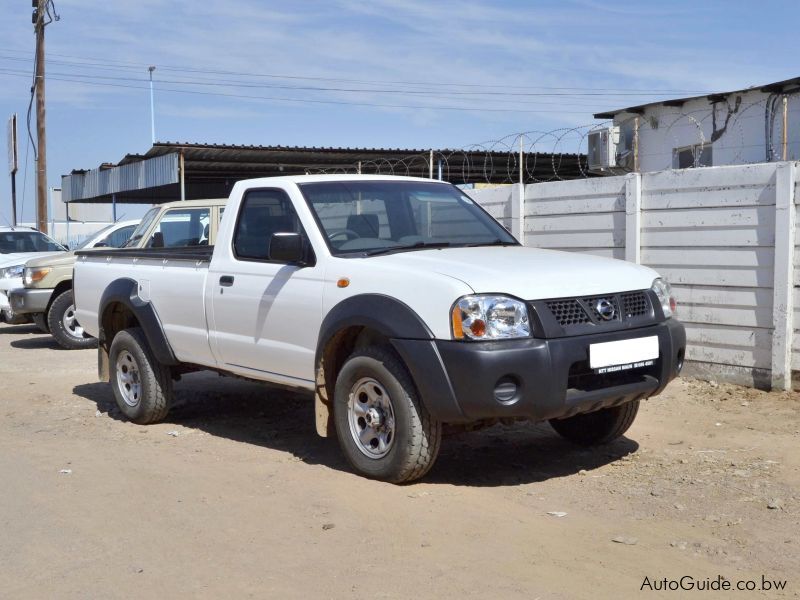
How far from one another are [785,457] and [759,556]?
78.9 inches

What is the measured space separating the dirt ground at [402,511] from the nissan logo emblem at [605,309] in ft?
3.22

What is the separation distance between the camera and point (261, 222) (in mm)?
6652

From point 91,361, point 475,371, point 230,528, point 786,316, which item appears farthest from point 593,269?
point 91,361

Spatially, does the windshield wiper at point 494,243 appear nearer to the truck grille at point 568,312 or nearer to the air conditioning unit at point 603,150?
the truck grille at point 568,312

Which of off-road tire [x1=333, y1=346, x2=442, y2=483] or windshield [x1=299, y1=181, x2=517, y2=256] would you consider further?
windshield [x1=299, y1=181, x2=517, y2=256]

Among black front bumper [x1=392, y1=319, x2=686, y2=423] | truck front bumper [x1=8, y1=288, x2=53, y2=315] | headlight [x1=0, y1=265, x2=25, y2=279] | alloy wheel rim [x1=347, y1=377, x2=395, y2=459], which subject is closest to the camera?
black front bumper [x1=392, y1=319, x2=686, y2=423]

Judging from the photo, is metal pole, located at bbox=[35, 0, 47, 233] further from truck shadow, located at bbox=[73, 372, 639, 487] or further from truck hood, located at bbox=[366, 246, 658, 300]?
truck hood, located at bbox=[366, 246, 658, 300]

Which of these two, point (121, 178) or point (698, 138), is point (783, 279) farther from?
point (121, 178)

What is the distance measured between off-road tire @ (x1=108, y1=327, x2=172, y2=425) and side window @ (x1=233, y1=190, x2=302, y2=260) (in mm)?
1532

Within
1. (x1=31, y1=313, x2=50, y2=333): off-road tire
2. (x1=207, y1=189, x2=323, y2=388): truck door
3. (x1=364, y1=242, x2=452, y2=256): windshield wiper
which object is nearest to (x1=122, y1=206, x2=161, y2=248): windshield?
(x1=31, y1=313, x2=50, y2=333): off-road tire

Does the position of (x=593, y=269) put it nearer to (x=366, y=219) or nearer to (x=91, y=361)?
(x=366, y=219)

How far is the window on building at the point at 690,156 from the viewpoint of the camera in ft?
54.3

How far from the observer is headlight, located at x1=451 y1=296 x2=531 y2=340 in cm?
511

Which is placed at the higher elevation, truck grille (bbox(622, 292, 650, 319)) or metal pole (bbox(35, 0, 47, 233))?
metal pole (bbox(35, 0, 47, 233))
